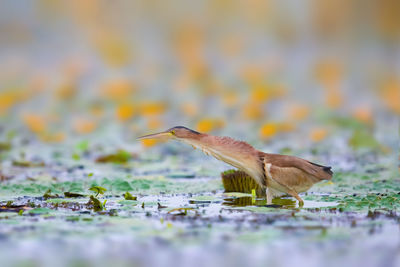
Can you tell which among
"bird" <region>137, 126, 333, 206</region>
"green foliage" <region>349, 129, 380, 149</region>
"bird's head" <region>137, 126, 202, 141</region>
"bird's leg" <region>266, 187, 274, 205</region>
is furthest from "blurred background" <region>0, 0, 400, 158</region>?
"bird's head" <region>137, 126, 202, 141</region>

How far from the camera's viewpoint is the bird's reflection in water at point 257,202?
6610mm

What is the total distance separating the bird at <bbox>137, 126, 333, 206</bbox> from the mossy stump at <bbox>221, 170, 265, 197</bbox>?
2.70 ft

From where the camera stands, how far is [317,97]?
17531 millimetres

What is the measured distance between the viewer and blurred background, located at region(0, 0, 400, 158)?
14.6 metres

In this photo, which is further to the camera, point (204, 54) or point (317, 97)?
point (204, 54)

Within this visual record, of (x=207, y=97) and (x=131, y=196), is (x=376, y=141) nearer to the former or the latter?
(x=207, y=97)

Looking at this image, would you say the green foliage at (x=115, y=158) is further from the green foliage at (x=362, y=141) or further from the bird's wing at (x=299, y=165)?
the bird's wing at (x=299, y=165)

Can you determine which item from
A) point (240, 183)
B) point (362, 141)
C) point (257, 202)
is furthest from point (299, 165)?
point (362, 141)

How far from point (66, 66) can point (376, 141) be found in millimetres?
8887

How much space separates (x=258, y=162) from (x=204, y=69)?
12.7 meters

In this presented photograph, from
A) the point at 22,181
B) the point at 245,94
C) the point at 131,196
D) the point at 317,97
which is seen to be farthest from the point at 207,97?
the point at 131,196

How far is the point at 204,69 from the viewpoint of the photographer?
1914 cm

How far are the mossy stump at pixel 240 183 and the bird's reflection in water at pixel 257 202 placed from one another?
32cm

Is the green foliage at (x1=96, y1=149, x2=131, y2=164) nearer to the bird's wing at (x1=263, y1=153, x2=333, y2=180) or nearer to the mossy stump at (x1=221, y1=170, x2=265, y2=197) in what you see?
the mossy stump at (x1=221, y1=170, x2=265, y2=197)
